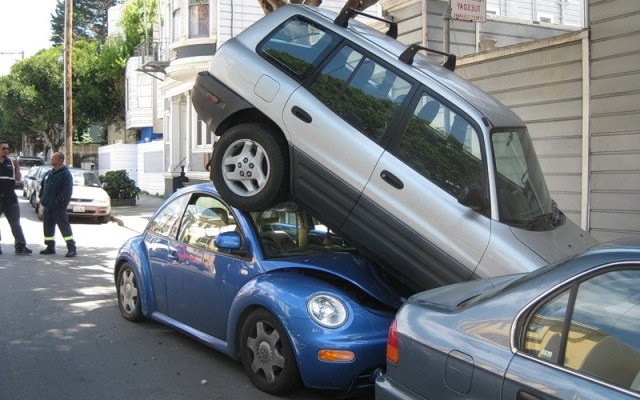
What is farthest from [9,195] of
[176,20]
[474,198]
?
[176,20]

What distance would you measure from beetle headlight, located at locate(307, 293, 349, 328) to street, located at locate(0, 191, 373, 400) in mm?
713

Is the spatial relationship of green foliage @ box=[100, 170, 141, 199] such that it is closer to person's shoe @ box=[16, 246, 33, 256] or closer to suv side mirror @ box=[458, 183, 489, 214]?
person's shoe @ box=[16, 246, 33, 256]

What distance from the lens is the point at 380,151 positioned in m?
4.93

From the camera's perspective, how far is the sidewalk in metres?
17.1

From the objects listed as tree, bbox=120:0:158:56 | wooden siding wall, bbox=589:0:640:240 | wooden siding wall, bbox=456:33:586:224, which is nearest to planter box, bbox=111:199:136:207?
tree, bbox=120:0:158:56

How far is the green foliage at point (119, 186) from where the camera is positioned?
22594 mm

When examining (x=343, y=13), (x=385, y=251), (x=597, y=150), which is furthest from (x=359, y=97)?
(x=597, y=150)

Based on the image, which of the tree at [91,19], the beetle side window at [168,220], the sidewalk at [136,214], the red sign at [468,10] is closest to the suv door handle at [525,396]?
the beetle side window at [168,220]

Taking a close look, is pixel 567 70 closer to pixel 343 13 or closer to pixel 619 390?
pixel 343 13

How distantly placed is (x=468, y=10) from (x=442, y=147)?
4754 mm

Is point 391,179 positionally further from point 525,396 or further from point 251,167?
point 525,396

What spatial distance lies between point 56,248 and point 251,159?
27.9 feet

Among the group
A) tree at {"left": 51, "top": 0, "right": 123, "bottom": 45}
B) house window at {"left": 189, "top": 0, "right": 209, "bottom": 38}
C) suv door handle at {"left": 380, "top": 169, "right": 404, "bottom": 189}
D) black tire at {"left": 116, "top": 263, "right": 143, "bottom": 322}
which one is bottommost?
black tire at {"left": 116, "top": 263, "right": 143, "bottom": 322}

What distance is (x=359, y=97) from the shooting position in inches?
201
